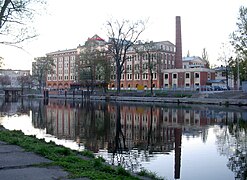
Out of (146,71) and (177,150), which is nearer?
(177,150)

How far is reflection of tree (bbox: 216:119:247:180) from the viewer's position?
40.3 ft

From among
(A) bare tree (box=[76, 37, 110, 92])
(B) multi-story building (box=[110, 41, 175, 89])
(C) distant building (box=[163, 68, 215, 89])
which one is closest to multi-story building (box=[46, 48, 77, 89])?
(B) multi-story building (box=[110, 41, 175, 89])

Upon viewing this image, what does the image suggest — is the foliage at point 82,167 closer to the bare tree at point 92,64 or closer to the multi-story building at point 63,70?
the bare tree at point 92,64

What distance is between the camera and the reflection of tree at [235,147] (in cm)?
1228

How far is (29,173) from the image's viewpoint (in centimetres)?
837

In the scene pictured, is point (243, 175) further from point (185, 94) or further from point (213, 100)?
point (185, 94)

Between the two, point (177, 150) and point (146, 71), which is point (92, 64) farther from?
point (177, 150)

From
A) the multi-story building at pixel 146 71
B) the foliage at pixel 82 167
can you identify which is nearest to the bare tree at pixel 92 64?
the multi-story building at pixel 146 71

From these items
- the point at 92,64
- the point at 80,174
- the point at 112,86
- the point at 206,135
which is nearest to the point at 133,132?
the point at 206,135

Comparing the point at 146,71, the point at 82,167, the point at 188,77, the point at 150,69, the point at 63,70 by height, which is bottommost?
the point at 82,167

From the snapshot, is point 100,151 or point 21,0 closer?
point 100,151

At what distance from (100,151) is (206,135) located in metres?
8.76

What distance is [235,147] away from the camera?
16.5m

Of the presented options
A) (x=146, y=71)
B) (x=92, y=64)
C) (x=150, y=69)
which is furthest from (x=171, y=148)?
(x=146, y=71)
